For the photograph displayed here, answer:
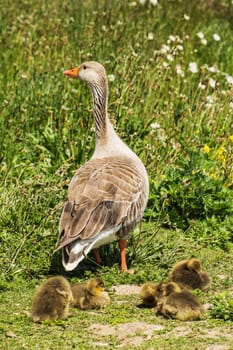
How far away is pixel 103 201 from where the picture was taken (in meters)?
8.45

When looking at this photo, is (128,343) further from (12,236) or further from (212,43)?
(212,43)

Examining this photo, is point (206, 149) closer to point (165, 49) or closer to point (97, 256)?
point (165, 49)

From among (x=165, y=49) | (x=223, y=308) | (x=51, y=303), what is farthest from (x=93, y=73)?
(x=223, y=308)

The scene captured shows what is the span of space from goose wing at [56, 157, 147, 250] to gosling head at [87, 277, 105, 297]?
511 mm

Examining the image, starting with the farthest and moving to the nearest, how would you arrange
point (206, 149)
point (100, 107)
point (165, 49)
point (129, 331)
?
point (165, 49)
point (206, 149)
point (100, 107)
point (129, 331)

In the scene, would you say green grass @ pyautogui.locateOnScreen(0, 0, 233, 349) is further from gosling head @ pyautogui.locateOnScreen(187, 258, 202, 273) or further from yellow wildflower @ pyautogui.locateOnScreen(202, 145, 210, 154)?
gosling head @ pyautogui.locateOnScreen(187, 258, 202, 273)

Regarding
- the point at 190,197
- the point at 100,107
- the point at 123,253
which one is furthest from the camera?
the point at 190,197

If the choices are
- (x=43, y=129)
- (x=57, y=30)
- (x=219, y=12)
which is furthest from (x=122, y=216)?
(x=219, y=12)

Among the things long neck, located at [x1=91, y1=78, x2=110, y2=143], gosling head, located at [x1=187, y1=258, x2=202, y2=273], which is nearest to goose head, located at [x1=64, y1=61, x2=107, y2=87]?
long neck, located at [x1=91, y1=78, x2=110, y2=143]

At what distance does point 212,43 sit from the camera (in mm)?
15375

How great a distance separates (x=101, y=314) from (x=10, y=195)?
233cm

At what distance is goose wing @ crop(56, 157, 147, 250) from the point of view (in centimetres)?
821

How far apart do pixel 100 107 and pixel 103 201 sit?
1.52 m

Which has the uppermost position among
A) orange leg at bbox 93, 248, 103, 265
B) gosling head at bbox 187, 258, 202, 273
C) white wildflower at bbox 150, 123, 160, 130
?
white wildflower at bbox 150, 123, 160, 130
